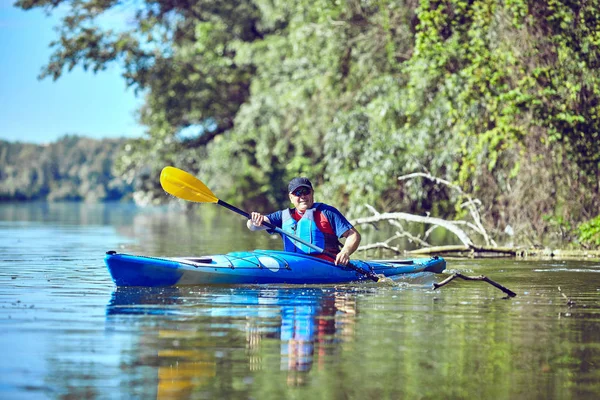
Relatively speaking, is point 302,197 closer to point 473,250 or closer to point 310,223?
point 310,223

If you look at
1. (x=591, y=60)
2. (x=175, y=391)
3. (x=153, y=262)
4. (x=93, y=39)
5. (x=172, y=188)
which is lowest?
(x=175, y=391)

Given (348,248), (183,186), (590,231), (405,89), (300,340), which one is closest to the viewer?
(300,340)

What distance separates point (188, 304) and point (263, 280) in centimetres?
159

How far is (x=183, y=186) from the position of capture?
1130 centimetres

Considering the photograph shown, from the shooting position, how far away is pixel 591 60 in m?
14.4

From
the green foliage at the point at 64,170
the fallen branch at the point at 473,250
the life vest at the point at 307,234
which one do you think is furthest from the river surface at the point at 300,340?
the green foliage at the point at 64,170

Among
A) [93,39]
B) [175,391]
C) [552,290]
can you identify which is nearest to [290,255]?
[552,290]

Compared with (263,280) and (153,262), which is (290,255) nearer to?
(263,280)

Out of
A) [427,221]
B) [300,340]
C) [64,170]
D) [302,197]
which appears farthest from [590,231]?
[64,170]

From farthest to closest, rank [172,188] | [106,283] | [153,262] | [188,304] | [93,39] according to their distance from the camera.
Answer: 1. [93,39]
2. [172,188]
3. [106,283]
4. [153,262]
5. [188,304]

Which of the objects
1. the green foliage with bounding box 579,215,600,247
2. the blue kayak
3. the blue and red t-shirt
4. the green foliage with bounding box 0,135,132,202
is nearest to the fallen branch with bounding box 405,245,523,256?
the green foliage with bounding box 579,215,600,247

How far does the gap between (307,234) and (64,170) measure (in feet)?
413

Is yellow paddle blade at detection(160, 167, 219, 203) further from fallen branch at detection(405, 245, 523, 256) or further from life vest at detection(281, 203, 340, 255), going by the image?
fallen branch at detection(405, 245, 523, 256)

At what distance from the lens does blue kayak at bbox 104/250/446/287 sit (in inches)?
376
